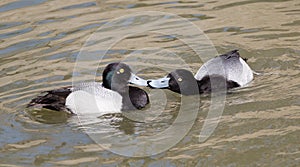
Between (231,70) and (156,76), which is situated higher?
(231,70)

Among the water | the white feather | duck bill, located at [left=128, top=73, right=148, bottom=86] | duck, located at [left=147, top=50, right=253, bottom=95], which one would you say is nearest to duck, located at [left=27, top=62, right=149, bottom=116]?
duck bill, located at [left=128, top=73, right=148, bottom=86]

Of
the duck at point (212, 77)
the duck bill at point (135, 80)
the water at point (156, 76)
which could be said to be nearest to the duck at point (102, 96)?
the duck bill at point (135, 80)

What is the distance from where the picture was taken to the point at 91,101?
8.38 meters

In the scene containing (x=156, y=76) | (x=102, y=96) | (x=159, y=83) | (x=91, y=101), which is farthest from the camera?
(x=156, y=76)

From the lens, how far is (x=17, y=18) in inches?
472

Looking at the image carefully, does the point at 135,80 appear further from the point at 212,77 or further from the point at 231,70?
the point at 231,70

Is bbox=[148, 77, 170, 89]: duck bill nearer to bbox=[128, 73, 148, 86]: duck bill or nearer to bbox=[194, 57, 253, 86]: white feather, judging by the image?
bbox=[128, 73, 148, 86]: duck bill

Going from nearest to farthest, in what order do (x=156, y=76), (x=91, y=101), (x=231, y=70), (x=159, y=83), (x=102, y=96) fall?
(x=91, y=101), (x=102, y=96), (x=159, y=83), (x=231, y=70), (x=156, y=76)

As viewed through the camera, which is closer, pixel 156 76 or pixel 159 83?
pixel 159 83

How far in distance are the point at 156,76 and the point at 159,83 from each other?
0.61 meters

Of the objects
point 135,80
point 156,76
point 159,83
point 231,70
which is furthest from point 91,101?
point 231,70

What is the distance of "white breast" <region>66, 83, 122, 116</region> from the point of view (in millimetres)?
8336

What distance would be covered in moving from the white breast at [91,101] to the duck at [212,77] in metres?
0.52

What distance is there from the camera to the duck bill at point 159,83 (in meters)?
8.62
